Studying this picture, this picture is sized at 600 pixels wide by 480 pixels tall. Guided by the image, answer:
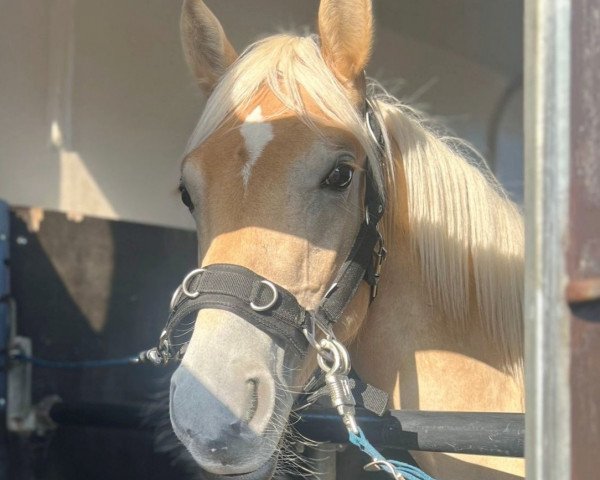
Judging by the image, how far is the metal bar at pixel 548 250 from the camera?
678 millimetres

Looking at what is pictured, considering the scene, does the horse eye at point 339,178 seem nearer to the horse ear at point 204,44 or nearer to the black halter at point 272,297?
the black halter at point 272,297

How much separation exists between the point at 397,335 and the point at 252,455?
0.42 metres

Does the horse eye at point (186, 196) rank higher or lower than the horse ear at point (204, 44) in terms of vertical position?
lower

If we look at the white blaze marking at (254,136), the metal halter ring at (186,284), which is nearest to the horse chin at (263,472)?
the metal halter ring at (186,284)

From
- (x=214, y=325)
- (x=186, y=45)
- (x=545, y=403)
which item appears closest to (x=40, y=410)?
(x=186, y=45)

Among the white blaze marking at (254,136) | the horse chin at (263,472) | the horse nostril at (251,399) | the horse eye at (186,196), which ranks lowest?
the horse chin at (263,472)

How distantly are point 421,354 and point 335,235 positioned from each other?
0.95 ft

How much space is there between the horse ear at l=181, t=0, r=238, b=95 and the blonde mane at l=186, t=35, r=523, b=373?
0.14 metres

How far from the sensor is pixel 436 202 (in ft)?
4.63

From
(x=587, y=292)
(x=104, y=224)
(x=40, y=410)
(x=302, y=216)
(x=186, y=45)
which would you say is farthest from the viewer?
(x=104, y=224)

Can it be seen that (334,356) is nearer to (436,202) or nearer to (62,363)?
(436,202)

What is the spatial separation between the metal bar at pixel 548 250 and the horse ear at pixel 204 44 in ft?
3.05

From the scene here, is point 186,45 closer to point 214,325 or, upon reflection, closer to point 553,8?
point 214,325

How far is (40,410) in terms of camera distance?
2.22 metres
